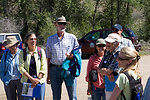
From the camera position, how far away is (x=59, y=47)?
5297mm

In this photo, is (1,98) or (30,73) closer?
(30,73)

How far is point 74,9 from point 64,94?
14946 millimetres

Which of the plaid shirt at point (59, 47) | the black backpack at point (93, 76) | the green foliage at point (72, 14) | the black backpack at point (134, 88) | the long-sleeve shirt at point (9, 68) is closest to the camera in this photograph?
the black backpack at point (134, 88)

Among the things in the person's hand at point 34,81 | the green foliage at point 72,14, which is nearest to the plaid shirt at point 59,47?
the person's hand at point 34,81

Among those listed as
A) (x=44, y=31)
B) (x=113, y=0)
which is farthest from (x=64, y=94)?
(x=113, y=0)

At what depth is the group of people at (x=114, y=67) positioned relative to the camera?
11.1 ft

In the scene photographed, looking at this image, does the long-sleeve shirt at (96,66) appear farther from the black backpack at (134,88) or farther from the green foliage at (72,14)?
the green foliage at (72,14)

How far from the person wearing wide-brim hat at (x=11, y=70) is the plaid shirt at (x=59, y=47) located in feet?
2.40

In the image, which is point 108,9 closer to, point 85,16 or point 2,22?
point 85,16

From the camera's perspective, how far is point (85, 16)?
22.7 m

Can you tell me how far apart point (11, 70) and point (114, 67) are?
2219 mm

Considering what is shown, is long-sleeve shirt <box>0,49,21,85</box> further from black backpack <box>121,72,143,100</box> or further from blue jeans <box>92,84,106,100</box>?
black backpack <box>121,72,143,100</box>

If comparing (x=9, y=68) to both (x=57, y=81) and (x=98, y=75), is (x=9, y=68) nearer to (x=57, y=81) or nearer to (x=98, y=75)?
(x=57, y=81)

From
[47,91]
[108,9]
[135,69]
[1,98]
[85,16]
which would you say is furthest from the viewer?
[108,9]
